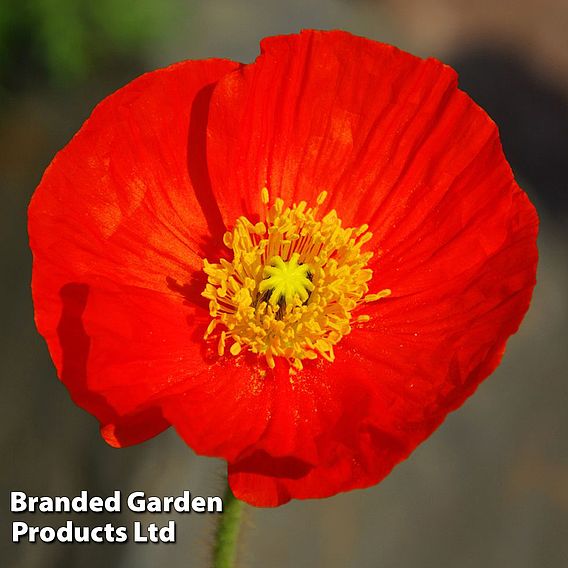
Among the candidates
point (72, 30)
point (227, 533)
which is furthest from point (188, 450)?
point (72, 30)

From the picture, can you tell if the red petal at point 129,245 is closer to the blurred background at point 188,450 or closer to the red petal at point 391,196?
the red petal at point 391,196

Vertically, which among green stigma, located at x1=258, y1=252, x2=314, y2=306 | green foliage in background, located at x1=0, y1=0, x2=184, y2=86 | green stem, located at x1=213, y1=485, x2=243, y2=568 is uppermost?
green foliage in background, located at x1=0, y1=0, x2=184, y2=86

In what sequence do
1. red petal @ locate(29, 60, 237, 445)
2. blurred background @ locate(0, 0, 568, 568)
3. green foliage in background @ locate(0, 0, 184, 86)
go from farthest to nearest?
green foliage in background @ locate(0, 0, 184, 86)
blurred background @ locate(0, 0, 568, 568)
red petal @ locate(29, 60, 237, 445)

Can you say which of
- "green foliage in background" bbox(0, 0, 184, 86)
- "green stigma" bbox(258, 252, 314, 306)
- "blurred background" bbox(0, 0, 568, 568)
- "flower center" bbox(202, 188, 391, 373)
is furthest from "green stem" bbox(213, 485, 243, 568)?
"green foliage in background" bbox(0, 0, 184, 86)

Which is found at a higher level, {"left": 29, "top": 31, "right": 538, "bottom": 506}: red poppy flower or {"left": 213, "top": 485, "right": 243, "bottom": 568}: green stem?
{"left": 29, "top": 31, "right": 538, "bottom": 506}: red poppy flower

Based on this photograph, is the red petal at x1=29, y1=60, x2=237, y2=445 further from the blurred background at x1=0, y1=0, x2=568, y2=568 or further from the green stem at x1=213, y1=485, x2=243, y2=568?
the blurred background at x1=0, y1=0, x2=568, y2=568
